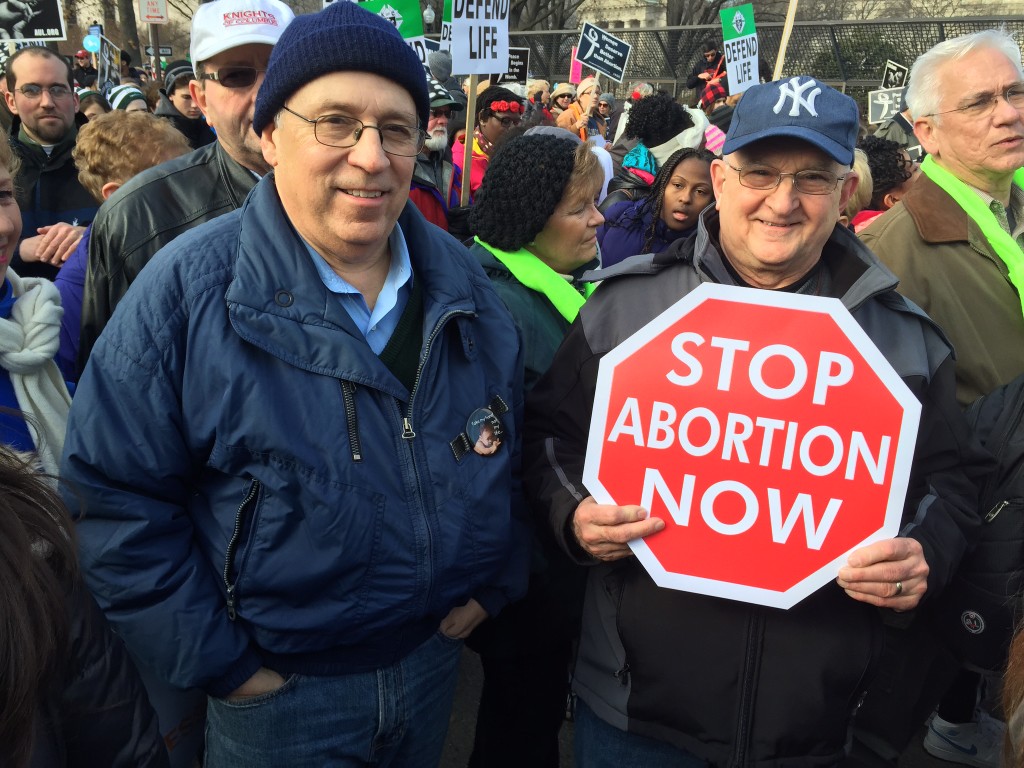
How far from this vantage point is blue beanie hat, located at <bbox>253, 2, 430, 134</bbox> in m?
1.61

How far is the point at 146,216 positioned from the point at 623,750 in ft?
6.39

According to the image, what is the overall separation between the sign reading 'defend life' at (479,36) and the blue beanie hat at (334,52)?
3614 mm

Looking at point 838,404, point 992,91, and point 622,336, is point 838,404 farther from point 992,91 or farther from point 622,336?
point 992,91

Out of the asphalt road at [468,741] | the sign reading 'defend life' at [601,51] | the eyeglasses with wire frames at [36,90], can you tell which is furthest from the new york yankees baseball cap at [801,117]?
the sign reading 'defend life' at [601,51]

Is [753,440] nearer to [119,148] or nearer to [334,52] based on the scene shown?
[334,52]

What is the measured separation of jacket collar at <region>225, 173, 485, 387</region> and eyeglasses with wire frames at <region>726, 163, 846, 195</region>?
772 millimetres

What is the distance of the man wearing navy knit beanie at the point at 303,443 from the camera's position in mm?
1555

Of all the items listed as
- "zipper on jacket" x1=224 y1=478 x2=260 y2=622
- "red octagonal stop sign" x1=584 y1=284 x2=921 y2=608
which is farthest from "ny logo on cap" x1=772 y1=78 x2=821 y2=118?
"zipper on jacket" x1=224 y1=478 x2=260 y2=622

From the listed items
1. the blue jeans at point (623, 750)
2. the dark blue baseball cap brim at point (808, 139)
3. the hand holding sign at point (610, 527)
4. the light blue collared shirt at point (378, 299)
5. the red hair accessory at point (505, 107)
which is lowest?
the blue jeans at point (623, 750)

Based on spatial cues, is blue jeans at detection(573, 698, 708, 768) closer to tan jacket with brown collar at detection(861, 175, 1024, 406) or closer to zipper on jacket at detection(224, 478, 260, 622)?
zipper on jacket at detection(224, 478, 260, 622)

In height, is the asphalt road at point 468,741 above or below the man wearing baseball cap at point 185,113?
below

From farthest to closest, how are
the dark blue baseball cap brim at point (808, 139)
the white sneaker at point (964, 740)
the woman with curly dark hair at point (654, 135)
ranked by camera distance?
the woman with curly dark hair at point (654, 135) → the white sneaker at point (964, 740) → the dark blue baseball cap brim at point (808, 139)

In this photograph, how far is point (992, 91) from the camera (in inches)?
106

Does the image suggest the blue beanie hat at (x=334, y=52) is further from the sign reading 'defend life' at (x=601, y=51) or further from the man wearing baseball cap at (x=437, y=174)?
the sign reading 'defend life' at (x=601, y=51)
